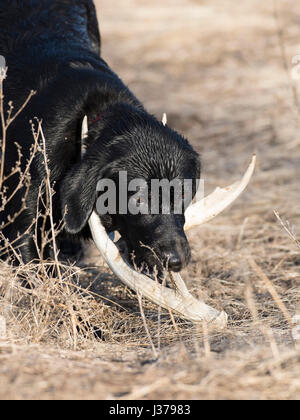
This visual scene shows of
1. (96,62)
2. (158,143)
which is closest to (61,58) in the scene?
(96,62)

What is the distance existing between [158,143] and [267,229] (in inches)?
84.7

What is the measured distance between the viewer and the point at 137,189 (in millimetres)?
4035

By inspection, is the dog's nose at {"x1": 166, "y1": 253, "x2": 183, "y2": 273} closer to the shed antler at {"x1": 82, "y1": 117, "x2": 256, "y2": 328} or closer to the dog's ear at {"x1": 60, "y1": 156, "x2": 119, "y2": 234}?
the shed antler at {"x1": 82, "y1": 117, "x2": 256, "y2": 328}

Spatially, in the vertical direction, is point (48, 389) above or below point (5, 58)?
below

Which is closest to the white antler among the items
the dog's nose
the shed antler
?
the shed antler

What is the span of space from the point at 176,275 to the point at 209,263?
4.27ft

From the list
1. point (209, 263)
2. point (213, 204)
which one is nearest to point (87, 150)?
point (213, 204)

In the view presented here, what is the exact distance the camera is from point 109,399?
2.80 meters

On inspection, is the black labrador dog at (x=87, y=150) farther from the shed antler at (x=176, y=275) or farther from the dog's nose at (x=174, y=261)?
the shed antler at (x=176, y=275)

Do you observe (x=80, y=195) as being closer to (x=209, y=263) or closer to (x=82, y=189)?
(x=82, y=189)

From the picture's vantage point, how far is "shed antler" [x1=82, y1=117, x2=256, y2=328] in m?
3.92

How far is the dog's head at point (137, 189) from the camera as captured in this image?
4027mm
